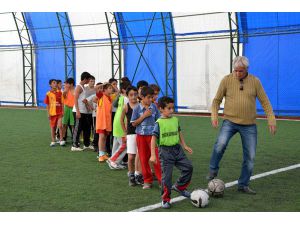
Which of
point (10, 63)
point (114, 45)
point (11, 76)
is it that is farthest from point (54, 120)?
point (10, 63)

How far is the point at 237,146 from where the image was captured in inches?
478

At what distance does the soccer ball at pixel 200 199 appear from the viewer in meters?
6.18

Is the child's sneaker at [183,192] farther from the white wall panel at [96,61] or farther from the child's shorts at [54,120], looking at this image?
the white wall panel at [96,61]

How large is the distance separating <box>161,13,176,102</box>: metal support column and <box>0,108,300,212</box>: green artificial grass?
11.7 m

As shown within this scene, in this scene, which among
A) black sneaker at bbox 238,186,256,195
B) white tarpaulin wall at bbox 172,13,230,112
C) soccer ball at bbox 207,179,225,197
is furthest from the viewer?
white tarpaulin wall at bbox 172,13,230,112

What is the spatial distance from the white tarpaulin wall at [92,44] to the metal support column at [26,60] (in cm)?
348

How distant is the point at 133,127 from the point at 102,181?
0.99 m

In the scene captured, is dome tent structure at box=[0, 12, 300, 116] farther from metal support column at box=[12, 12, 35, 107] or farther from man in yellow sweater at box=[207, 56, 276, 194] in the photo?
man in yellow sweater at box=[207, 56, 276, 194]

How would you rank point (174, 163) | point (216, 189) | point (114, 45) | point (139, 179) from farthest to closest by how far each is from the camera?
1. point (114, 45)
2. point (139, 179)
3. point (216, 189)
4. point (174, 163)

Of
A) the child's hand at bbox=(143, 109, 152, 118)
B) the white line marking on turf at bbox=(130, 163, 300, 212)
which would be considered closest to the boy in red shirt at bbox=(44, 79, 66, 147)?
the child's hand at bbox=(143, 109, 152, 118)

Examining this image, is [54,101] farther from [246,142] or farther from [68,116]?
[246,142]

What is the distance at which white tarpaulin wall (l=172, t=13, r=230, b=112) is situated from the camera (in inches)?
914

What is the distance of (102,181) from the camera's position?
7973mm

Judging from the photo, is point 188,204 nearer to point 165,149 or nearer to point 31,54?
point 165,149
